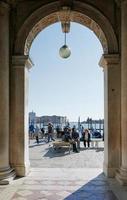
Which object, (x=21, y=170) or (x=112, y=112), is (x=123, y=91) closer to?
(x=112, y=112)

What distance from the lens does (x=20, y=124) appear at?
39.9ft

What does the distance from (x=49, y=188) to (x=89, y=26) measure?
6.24 metres

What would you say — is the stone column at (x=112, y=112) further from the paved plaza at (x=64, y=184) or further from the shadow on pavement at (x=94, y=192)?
the shadow on pavement at (x=94, y=192)

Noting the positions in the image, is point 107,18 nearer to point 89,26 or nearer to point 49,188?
point 89,26

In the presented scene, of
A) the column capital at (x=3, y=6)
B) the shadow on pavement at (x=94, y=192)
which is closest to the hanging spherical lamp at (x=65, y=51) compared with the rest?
the column capital at (x=3, y=6)

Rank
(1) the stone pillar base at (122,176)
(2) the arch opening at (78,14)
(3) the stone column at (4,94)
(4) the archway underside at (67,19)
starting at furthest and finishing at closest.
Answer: (4) the archway underside at (67,19) < (2) the arch opening at (78,14) < (3) the stone column at (4,94) < (1) the stone pillar base at (122,176)

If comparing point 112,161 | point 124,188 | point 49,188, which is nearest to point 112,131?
point 112,161

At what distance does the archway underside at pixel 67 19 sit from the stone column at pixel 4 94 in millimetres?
1208

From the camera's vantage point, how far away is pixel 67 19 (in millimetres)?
13383

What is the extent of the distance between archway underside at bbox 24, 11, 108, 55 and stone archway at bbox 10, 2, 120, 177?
0.07 meters

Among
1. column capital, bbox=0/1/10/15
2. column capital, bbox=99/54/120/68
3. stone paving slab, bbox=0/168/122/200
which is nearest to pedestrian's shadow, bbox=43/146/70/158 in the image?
stone paving slab, bbox=0/168/122/200

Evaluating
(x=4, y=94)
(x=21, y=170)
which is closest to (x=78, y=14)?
(x=4, y=94)

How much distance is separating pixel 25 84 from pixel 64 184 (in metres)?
3.70

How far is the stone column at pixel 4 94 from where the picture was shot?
36.8ft
